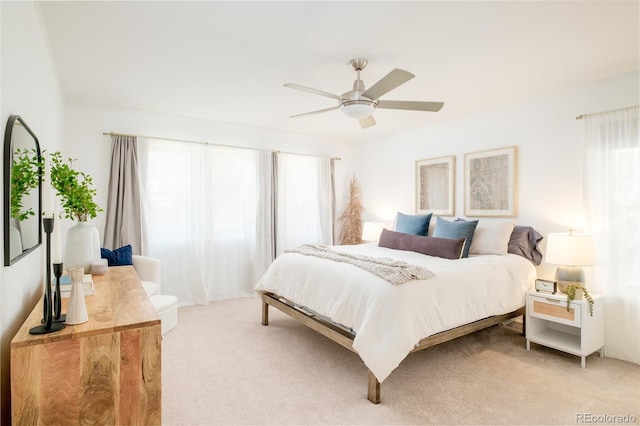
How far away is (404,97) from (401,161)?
5.72 feet

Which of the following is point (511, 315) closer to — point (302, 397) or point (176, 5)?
point (302, 397)

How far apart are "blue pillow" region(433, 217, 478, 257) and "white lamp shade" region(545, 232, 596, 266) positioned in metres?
0.81

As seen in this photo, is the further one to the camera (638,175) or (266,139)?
(266,139)

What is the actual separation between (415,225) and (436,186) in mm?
757

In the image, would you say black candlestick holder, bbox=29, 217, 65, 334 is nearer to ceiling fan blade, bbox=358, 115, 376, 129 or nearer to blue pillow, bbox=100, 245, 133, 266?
blue pillow, bbox=100, 245, 133, 266

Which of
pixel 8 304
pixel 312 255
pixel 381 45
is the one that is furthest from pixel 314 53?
pixel 8 304

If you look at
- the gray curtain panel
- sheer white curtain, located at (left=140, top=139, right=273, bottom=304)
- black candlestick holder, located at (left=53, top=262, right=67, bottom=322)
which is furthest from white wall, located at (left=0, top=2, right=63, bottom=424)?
sheer white curtain, located at (left=140, top=139, right=273, bottom=304)

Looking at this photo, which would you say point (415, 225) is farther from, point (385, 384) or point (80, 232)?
point (80, 232)

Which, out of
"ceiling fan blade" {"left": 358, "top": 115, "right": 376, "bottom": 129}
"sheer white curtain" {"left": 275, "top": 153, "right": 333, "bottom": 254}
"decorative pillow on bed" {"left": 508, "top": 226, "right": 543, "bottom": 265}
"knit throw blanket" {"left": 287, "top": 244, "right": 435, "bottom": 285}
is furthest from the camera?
"sheer white curtain" {"left": 275, "top": 153, "right": 333, "bottom": 254}

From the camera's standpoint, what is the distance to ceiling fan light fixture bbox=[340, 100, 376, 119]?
8.86ft

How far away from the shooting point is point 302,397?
232 cm

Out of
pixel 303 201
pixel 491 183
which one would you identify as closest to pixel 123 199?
pixel 303 201

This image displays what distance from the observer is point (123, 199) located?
13.4 feet

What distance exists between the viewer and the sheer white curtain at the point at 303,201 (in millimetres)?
5383
